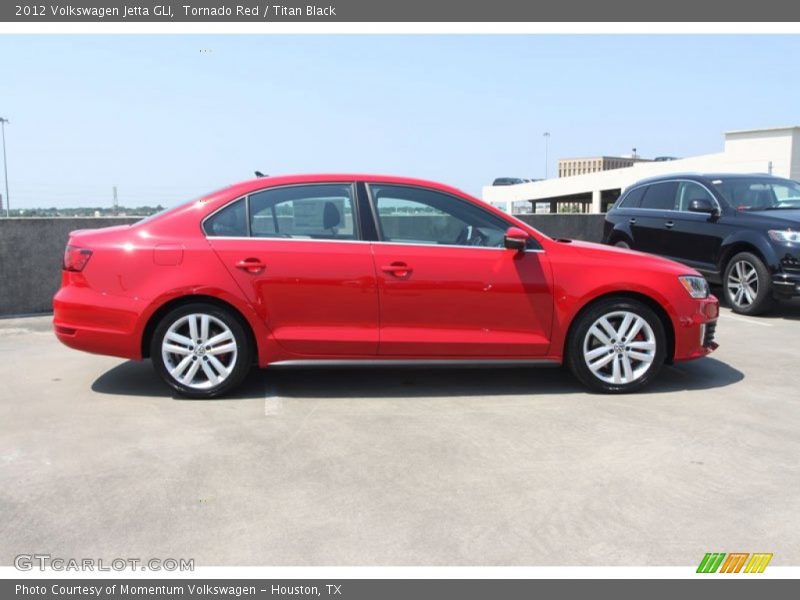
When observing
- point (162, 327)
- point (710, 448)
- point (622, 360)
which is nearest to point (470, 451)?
point (710, 448)

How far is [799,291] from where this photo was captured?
8203 mm

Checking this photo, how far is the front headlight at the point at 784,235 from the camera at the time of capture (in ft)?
27.2

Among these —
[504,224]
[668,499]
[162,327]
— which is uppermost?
[504,224]

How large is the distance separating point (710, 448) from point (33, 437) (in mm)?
4058

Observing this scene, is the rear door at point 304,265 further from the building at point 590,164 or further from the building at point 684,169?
the building at point 590,164

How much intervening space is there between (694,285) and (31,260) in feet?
25.2

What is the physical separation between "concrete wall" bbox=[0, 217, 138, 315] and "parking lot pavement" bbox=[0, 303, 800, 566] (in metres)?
3.35

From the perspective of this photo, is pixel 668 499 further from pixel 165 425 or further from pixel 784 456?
pixel 165 425

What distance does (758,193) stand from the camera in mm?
9336

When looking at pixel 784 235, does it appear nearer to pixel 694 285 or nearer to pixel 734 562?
pixel 694 285

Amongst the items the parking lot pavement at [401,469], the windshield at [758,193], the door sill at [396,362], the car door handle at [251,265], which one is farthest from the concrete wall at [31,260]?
the windshield at [758,193]

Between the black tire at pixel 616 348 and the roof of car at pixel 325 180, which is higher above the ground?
the roof of car at pixel 325 180

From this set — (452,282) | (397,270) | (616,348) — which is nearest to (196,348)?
(397,270)

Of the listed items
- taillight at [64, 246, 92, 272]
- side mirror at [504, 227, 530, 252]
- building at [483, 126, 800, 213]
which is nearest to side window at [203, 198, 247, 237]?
taillight at [64, 246, 92, 272]
